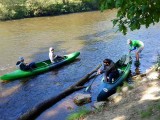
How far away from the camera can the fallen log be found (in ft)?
35.6

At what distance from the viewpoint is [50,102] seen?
39.8 ft

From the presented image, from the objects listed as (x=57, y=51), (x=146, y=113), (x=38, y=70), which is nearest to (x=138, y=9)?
(x=146, y=113)

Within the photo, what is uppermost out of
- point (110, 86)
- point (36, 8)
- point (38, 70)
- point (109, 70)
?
point (36, 8)

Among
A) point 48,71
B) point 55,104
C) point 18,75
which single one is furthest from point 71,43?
point 55,104

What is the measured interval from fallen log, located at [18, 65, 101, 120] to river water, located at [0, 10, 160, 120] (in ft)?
0.60

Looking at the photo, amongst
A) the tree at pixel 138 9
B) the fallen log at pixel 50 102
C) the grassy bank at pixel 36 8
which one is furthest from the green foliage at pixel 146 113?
the grassy bank at pixel 36 8

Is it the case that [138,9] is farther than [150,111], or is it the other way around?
[150,111]

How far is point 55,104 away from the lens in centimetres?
1227

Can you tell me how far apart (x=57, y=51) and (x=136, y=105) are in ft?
44.0

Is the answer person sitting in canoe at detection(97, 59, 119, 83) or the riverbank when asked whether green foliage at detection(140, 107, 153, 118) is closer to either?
the riverbank

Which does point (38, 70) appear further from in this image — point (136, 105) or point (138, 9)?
point (138, 9)

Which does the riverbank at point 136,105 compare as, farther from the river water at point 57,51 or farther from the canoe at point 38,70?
the canoe at point 38,70

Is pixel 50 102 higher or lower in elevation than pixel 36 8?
lower

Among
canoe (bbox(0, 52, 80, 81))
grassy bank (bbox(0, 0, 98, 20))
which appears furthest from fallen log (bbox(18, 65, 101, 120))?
grassy bank (bbox(0, 0, 98, 20))
